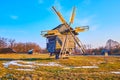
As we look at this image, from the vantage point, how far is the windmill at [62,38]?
3903cm

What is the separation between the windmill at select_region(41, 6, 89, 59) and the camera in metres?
39.0

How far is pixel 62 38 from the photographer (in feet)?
130

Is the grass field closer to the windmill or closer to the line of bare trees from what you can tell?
the windmill

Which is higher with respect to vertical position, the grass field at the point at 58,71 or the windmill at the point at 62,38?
the windmill at the point at 62,38

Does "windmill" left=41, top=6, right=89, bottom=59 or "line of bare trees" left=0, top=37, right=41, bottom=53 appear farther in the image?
"line of bare trees" left=0, top=37, right=41, bottom=53

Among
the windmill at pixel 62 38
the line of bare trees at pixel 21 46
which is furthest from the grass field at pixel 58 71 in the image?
the line of bare trees at pixel 21 46

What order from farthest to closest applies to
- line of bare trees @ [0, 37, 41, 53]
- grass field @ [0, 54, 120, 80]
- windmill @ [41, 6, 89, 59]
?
line of bare trees @ [0, 37, 41, 53]
windmill @ [41, 6, 89, 59]
grass field @ [0, 54, 120, 80]

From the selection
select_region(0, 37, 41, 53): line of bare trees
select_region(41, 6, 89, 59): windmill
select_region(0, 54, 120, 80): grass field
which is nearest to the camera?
select_region(0, 54, 120, 80): grass field

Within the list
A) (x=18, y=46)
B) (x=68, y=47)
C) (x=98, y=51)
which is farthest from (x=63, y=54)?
(x=18, y=46)

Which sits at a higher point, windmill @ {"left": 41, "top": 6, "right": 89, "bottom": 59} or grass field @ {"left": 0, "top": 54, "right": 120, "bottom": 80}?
windmill @ {"left": 41, "top": 6, "right": 89, "bottom": 59}

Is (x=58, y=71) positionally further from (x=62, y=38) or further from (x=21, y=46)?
(x=21, y=46)

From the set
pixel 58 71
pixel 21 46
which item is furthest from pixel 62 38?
pixel 21 46

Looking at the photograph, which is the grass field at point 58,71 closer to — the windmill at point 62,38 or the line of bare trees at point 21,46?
the windmill at point 62,38

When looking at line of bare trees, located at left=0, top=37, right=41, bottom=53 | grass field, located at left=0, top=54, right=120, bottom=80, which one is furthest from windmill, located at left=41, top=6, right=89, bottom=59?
line of bare trees, located at left=0, top=37, right=41, bottom=53
